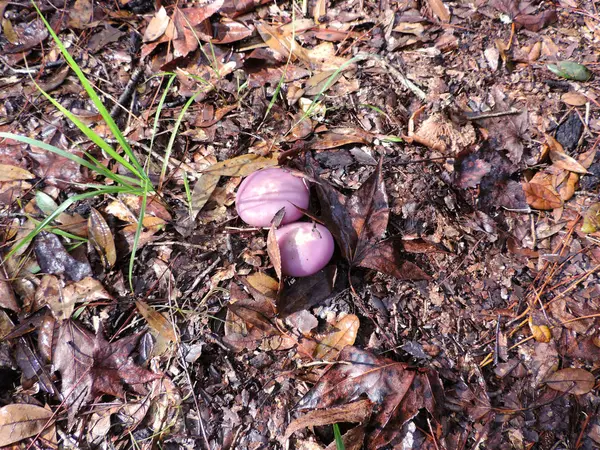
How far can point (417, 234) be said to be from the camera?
186 centimetres

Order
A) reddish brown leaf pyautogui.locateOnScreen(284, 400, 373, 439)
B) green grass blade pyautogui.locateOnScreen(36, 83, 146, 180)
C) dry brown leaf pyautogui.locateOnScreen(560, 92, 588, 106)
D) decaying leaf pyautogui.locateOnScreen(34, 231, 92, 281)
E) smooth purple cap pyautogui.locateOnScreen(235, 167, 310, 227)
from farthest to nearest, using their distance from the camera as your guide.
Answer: dry brown leaf pyautogui.locateOnScreen(560, 92, 588, 106)
decaying leaf pyautogui.locateOnScreen(34, 231, 92, 281)
smooth purple cap pyautogui.locateOnScreen(235, 167, 310, 227)
green grass blade pyautogui.locateOnScreen(36, 83, 146, 180)
reddish brown leaf pyautogui.locateOnScreen(284, 400, 373, 439)

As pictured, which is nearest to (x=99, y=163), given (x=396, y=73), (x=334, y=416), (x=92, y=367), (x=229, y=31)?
(x=92, y=367)

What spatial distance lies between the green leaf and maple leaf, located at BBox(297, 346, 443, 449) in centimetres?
172

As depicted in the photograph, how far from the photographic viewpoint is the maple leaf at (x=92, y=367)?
1.67 meters

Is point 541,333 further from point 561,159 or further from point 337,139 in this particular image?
point 337,139

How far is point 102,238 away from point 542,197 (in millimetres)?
2061

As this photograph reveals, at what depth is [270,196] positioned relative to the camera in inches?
67.2

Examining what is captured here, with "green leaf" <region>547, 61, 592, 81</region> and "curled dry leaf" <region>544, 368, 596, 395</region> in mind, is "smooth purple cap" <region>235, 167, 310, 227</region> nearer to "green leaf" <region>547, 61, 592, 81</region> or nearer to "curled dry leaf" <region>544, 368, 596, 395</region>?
"curled dry leaf" <region>544, 368, 596, 395</region>

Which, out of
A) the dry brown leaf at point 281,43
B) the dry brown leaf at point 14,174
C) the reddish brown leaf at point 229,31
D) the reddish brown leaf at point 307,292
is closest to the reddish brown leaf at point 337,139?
the dry brown leaf at point 281,43

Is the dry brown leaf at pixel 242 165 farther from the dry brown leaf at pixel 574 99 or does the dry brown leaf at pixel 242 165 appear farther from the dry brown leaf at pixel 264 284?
the dry brown leaf at pixel 574 99

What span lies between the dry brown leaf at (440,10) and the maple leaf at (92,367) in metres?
2.29

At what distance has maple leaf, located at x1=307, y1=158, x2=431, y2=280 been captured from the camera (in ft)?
5.75

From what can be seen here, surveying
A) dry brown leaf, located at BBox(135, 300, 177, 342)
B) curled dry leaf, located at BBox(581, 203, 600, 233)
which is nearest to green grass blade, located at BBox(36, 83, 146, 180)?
dry brown leaf, located at BBox(135, 300, 177, 342)

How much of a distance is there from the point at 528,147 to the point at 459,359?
1.12 meters
